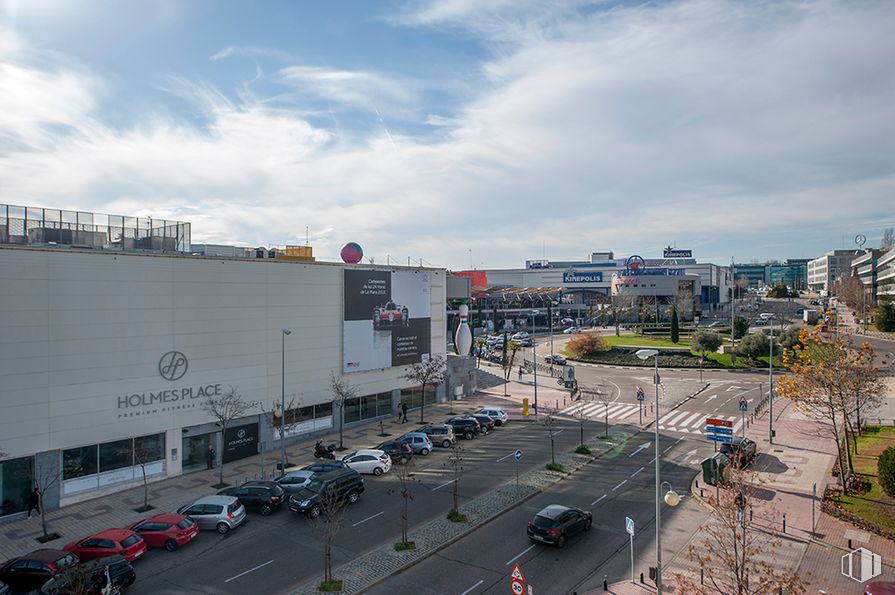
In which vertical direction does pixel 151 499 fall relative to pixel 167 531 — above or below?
below

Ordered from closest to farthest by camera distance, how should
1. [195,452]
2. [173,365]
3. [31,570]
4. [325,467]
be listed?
[31,570]
[325,467]
[173,365]
[195,452]

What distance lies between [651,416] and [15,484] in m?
42.9

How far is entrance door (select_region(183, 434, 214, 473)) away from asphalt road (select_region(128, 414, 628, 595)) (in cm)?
940

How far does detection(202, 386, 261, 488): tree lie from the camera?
3384cm

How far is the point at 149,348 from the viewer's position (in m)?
31.8

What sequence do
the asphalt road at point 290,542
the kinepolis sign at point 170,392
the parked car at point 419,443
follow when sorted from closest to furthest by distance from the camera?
1. the asphalt road at point 290,542
2. the kinepolis sign at point 170,392
3. the parked car at point 419,443

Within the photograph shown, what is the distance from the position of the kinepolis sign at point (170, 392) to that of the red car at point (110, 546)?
10182 millimetres

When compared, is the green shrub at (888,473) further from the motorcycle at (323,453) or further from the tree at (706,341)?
the tree at (706,341)

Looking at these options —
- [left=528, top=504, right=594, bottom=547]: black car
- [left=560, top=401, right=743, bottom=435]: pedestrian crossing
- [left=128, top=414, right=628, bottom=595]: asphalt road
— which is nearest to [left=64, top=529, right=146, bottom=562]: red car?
[left=128, top=414, right=628, bottom=595]: asphalt road

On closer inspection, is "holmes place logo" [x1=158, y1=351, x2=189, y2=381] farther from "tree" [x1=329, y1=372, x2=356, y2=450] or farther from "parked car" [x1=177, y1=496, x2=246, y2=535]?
"tree" [x1=329, y1=372, x2=356, y2=450]

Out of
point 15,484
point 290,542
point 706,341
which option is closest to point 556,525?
point 290,542

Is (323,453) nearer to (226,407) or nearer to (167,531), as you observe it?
(226,407)

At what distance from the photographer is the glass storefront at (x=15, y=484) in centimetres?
2669

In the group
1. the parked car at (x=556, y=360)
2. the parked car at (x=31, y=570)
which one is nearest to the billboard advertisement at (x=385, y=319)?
the parked car at (x=31, y=570)
